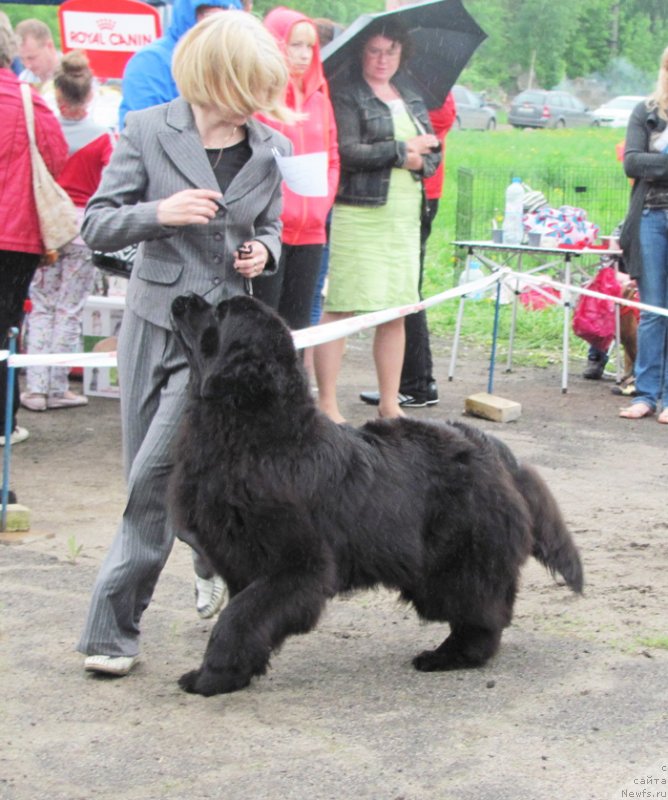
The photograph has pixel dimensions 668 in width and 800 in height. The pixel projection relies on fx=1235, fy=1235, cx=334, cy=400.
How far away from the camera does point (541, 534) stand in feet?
13.9

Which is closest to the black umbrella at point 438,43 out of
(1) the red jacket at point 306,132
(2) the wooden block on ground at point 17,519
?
(1) the red jacket at point 306,132

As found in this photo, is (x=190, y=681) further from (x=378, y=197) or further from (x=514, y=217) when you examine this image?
(x=514, y=217)

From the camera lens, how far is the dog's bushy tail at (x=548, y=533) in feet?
13.8

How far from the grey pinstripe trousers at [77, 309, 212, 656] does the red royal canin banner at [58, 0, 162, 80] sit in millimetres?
7192

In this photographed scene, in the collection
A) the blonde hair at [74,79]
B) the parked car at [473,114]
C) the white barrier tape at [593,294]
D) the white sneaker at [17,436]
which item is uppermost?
the parked car at [473,114]

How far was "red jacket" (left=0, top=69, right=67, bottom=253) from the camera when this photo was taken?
641cm

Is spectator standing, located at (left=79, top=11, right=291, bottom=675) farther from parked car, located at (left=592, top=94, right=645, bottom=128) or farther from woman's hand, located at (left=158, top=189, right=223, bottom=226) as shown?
parked car, located at (left=592, top=94, right=645, bottom=128)

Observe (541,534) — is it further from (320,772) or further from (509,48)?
(509,48)

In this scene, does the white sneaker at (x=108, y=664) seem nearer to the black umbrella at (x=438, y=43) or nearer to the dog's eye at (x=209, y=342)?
the dog's eye at (x=209, y=342)

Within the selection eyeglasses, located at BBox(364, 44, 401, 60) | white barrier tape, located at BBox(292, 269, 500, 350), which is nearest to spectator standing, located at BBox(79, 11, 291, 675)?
white barrier tape, located at BBox(292, 269, 500, 350)

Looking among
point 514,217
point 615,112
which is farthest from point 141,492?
point 615,112

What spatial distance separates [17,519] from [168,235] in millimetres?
2330

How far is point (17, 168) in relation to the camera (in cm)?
651

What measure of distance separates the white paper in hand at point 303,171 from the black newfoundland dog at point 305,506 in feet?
1.71
